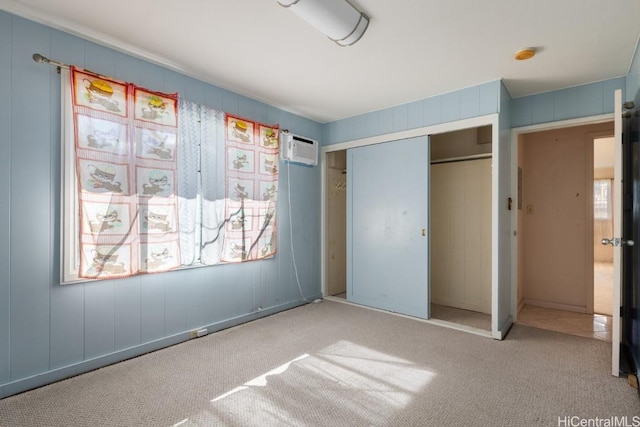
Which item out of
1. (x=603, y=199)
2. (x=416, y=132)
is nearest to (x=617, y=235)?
(x=416, y=132)

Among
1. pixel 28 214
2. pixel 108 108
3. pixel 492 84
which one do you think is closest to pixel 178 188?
pixel 108 108

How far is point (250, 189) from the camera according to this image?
3340 millimetres

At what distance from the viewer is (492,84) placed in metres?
2.98

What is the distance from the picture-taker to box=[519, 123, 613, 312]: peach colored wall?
382cm

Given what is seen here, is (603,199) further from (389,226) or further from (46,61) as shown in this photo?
(46,61)

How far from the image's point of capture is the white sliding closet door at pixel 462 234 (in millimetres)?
3707

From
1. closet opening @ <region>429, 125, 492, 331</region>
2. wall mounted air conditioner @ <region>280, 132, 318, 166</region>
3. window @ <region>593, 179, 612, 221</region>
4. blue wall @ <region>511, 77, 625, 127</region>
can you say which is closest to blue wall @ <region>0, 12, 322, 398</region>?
wall mounted air conditioner @ <region>280, 132, 318, 166</region>

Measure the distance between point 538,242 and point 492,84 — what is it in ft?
7.89

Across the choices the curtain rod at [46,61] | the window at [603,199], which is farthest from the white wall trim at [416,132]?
the window at [603,199]

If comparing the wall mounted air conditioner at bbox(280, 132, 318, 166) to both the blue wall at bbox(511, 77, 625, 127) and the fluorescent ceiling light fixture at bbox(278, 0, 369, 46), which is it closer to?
the fluorescent ceiling light fixture at bbox(278, 0, 369, 46)

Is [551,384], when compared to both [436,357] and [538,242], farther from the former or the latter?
[538,242]

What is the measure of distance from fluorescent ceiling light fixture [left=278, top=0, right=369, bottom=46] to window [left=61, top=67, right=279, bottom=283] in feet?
4.93

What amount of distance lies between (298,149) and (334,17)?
2.06 metres

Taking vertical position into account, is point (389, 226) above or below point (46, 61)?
below
